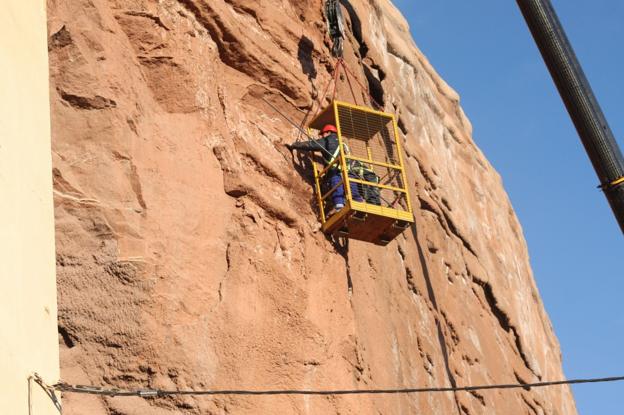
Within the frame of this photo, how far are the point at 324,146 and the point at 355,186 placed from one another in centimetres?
83

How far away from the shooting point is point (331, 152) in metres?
17.8

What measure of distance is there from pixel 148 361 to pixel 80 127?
3000 mm

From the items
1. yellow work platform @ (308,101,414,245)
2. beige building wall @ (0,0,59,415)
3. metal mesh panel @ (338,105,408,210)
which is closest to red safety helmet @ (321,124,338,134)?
yellow work platform @ (308,101,414,245)

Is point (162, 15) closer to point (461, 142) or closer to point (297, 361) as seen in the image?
point (297, 361)

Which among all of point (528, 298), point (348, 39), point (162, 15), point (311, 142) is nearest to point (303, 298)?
point (311, 142)

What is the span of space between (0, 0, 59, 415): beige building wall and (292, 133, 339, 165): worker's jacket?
6882 millimetres

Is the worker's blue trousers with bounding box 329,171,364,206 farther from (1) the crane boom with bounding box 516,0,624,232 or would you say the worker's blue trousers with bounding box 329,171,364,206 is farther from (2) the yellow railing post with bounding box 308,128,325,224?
(1) the crane boom with bounding box 516,0,624,232

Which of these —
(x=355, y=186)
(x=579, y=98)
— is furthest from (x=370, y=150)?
(x=579, y=98)

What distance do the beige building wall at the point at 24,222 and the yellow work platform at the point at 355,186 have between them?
6.67 metres

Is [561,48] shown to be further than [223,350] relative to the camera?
Yes

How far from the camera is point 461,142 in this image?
3017 centimetres

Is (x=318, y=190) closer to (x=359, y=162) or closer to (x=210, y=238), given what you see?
(x=359, y=162)

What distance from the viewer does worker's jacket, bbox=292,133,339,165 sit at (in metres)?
17.6

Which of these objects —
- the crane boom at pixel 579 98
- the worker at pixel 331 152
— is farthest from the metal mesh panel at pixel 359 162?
the crane boom at pixel 579 98
